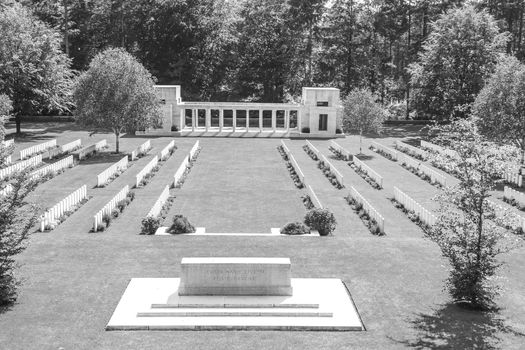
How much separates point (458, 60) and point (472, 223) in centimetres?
5780

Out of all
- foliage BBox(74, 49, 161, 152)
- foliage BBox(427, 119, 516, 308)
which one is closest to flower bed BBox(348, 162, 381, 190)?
foliage BBox(74, 49, 161, 152)

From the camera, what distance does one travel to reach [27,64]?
6719 cm

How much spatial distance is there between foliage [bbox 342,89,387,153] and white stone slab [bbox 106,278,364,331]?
148 ft

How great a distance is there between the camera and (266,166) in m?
57.9

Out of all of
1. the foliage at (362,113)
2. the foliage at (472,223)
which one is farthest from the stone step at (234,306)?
the foliage at (362,113)

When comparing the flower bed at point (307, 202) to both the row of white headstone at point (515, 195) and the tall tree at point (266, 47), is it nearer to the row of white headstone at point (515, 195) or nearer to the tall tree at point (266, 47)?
the row of white headstone at point (515, 195)

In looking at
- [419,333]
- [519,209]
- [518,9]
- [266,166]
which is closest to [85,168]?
[266,166]

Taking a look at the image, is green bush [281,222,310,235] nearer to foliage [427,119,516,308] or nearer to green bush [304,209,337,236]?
green bush [304,209,337,236]

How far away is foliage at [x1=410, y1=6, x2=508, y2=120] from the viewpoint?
7512 cm

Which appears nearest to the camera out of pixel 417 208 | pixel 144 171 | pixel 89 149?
pixel 417 208

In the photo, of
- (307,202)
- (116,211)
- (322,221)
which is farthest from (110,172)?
(322,221)

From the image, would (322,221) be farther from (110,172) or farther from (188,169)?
(188,169)

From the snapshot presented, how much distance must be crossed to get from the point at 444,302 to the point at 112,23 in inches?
3456

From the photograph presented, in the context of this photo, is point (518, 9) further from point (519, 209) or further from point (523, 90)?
point (519, 209)
